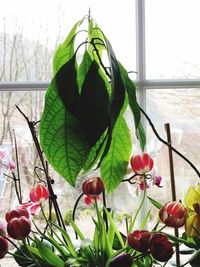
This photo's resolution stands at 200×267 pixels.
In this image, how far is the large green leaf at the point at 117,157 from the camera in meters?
0.90

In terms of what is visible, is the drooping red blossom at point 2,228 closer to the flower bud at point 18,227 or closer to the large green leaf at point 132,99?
the flower bud at point 18,227

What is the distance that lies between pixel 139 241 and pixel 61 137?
0.75ft

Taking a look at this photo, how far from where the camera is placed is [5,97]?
134 cm

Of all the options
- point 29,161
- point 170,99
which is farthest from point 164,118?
point 29,161

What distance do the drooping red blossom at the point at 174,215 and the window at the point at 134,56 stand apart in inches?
20.5

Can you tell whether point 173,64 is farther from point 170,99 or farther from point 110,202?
point 110,202

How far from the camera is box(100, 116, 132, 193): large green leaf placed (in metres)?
0.90

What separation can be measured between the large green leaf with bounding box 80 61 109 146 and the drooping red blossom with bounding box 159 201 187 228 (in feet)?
0.61

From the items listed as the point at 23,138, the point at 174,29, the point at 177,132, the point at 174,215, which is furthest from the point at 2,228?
the point at 174,29

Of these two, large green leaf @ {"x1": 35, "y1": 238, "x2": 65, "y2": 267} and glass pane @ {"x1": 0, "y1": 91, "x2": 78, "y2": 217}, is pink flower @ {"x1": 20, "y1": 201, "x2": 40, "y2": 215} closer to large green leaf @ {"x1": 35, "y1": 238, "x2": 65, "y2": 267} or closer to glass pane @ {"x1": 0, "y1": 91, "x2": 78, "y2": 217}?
large green leaf @ {"x1": 35, "y1": 238, "x2": 65, "y2": 267}

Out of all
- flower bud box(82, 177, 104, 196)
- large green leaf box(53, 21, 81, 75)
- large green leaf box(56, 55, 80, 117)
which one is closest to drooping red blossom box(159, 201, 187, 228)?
flower bud box(82, 177, 104, 196)

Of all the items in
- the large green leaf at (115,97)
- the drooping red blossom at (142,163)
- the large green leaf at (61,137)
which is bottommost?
the drooping red blossom at (142,163)

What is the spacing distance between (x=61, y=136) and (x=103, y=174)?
0.19 metres

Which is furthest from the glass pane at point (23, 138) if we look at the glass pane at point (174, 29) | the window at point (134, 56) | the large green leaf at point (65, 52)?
the large green leaf at point (65, 52)
